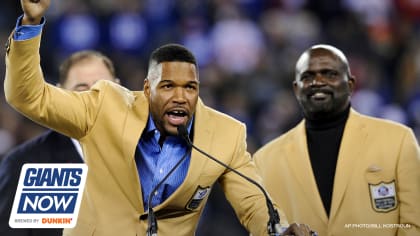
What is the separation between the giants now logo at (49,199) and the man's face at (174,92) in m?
0.41

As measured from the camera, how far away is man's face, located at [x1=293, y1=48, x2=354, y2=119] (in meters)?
4.61

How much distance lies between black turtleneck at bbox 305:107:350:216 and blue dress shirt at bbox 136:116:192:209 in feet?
3.13

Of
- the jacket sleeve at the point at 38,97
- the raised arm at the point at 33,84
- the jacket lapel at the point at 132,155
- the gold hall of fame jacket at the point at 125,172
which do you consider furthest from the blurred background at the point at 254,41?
the raised arm at the point at 33,84

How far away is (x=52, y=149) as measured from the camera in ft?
15.5

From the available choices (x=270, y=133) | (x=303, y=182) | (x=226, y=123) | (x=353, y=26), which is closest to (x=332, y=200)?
(x=303, y=182)

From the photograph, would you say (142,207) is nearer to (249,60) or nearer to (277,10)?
(249,60)

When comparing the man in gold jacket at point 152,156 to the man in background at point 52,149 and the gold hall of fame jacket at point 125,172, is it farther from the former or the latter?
the man in background at point 52,149

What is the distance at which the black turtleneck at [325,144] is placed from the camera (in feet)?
15.1

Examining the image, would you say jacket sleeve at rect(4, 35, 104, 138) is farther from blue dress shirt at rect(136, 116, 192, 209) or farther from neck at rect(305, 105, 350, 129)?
neck at rect(305, 105, 350, 129)

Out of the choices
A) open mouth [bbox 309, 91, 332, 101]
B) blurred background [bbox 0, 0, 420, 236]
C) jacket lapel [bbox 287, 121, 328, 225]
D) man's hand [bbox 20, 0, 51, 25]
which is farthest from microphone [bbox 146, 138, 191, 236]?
blurred background [bbox 0, 0, 420, 236]

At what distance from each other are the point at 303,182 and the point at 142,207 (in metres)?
1.09

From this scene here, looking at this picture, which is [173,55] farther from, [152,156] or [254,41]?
[254,41]

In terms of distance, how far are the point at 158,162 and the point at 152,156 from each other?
0.13 ft

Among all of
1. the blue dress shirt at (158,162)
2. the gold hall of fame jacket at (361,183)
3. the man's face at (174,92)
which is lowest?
the gold hall of fame jacket at (361,183)
